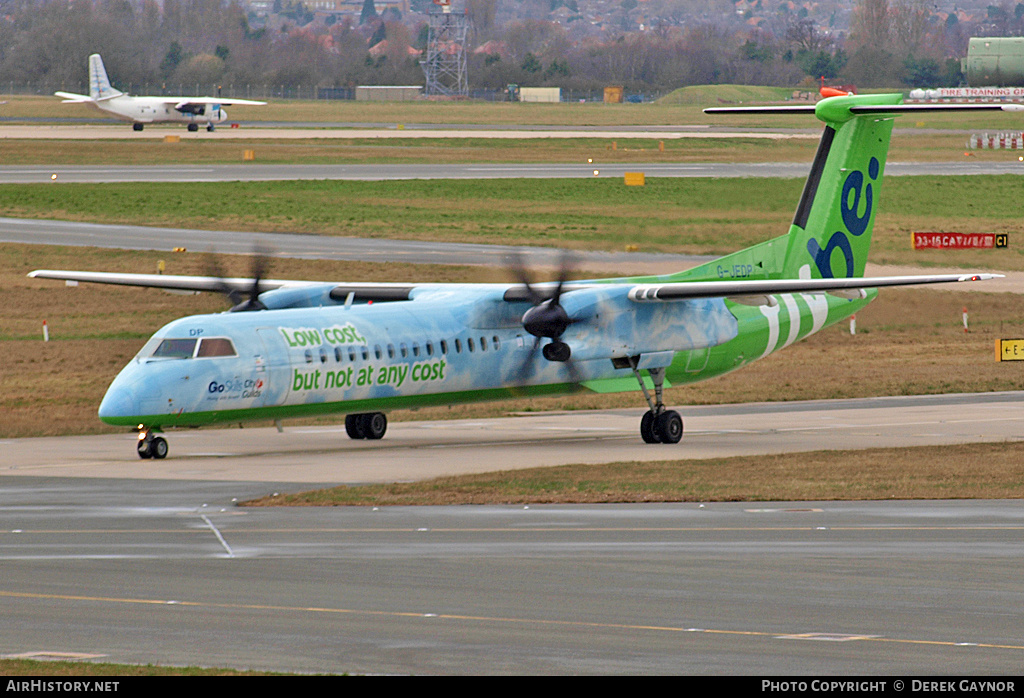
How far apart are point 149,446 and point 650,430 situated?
1026cm

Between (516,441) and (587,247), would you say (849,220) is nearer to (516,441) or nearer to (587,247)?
(516,441)

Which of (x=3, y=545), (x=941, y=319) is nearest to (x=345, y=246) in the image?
(x=941, y=319)

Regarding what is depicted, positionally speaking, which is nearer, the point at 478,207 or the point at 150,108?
the point at 478,207

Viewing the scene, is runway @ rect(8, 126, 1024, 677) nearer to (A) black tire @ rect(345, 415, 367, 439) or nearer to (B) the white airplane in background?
(A) black tire @ rect(345, 415, 367, 439)

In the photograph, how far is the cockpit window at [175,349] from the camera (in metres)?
27.4

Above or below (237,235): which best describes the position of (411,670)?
above

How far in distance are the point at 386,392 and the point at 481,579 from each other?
1223 cm

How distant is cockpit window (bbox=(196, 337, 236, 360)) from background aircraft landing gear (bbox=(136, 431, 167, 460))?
Answer: 2032 millimetres

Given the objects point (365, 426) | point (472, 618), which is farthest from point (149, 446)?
point (472, 618)

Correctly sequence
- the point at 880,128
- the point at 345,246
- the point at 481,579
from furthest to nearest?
the point at 345,246, the point at 880,128, the point at 481,579

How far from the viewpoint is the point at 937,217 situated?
70.4 metres

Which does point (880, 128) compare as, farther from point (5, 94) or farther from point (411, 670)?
point (5, 94)

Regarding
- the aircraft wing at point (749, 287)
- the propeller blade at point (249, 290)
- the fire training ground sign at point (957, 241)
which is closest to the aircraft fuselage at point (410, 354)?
the aircraft wing at point (749, 287)

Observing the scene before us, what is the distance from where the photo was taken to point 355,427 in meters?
32.5
